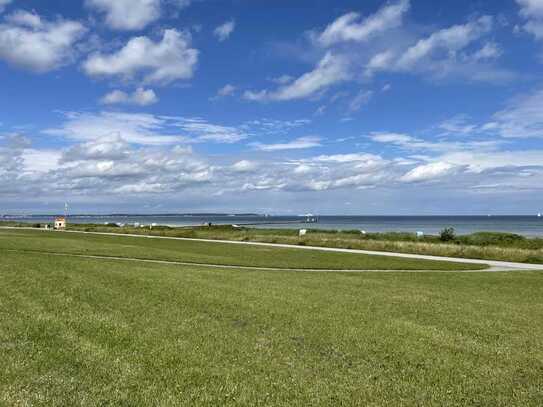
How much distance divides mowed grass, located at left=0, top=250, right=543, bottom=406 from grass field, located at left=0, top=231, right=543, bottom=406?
0.03 meters

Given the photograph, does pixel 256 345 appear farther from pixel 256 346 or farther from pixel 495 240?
pixel 495 240

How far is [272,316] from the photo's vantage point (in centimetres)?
1102

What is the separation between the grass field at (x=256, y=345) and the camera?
6.29 metres

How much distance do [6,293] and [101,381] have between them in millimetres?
7173

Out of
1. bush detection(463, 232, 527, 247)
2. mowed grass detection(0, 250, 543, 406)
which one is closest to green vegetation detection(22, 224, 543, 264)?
bush detection(463, 232, 527, 247)

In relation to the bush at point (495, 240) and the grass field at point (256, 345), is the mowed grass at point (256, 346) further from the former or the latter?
the bush at point (495, 240)

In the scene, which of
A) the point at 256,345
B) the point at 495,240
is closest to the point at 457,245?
the point at 495,240

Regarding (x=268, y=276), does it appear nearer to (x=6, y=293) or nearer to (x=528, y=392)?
(x=6, y=293)

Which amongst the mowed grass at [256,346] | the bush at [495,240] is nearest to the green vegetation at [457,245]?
the bush at [495,240]

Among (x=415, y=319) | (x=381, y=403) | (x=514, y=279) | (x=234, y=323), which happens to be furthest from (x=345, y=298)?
(x=514, y=279)

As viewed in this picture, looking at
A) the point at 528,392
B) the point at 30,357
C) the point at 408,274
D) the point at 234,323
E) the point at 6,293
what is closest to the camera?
the point at 528,392

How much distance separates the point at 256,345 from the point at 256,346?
2.8 inches

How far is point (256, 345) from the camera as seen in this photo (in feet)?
27.9

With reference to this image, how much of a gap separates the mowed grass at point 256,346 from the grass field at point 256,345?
0.08 feet
